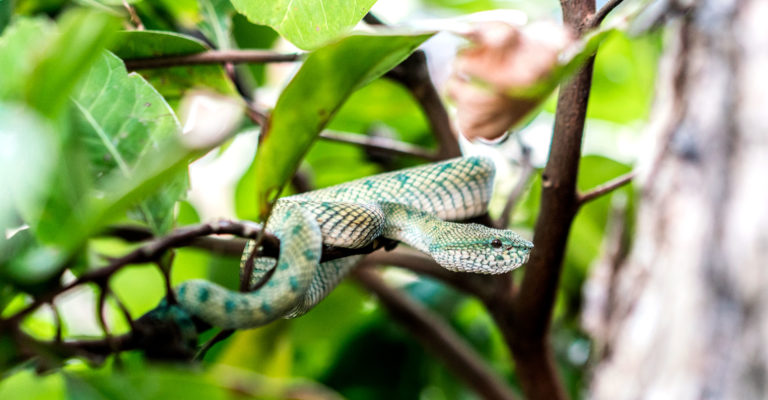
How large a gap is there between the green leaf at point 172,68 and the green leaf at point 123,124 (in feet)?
0.86

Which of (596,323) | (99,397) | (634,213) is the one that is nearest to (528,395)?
(596,323)

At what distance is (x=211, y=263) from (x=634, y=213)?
5.57 feet

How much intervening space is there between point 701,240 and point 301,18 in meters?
2.07

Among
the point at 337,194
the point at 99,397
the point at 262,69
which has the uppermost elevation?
the point at 262,69

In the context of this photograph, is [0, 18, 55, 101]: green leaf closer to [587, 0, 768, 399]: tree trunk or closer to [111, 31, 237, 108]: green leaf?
[111, 31, 237, 108]: green leaf

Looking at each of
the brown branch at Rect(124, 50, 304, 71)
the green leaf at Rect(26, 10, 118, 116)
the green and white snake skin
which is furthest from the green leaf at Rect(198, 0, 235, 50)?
the green leaf at Rect(26, 10, 118, 116)

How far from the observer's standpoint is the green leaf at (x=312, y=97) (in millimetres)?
865

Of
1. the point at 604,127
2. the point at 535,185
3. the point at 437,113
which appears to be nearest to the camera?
the point at 437,113

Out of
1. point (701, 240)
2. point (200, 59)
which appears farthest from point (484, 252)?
point (701, 240)

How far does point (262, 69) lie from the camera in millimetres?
2211

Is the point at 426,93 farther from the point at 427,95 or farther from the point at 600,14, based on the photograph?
the point at 600,14

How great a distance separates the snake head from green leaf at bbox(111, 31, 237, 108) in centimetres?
66

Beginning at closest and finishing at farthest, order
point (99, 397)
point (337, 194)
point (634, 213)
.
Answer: point (99, 397) < point (337, 194) < point (634, 213)

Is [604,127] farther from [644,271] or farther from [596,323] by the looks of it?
[596,323]
